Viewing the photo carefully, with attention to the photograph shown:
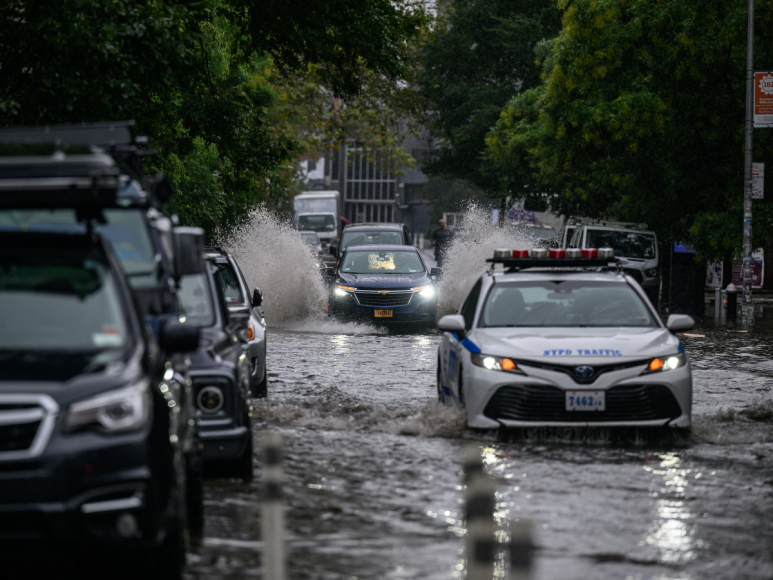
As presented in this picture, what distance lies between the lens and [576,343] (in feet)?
34.3

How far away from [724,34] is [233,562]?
990 inches

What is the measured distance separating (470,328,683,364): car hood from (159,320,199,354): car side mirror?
15.3 feet

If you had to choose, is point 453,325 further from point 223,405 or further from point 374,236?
point 374,236

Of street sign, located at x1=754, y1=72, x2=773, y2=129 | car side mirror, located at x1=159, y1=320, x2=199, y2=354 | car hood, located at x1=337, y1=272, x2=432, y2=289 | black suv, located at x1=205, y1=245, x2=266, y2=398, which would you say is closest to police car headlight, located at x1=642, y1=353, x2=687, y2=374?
black suv, located at x1=205, y1=245, x2=266, y2=398

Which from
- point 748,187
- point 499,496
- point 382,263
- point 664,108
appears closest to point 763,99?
point 748,187

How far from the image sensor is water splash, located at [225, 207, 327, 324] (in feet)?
88.9

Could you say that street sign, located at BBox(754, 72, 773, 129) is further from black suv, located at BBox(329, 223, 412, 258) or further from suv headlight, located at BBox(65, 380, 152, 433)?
suv headlight, located at BBox(65, 380, 152, 433)

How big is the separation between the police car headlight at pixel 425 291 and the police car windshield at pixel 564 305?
484 inches

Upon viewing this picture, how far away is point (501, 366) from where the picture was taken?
33.9 ft

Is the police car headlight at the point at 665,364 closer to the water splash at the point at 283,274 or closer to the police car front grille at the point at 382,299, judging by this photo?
the police car front grille at the point at 382,299

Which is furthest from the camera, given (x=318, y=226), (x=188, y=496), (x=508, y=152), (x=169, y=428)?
(x=318, y=226)

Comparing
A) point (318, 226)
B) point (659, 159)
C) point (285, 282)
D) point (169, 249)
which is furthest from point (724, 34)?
point (318, 226)

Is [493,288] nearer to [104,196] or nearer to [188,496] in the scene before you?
[188,496]

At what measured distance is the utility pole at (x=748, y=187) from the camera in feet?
89.5
